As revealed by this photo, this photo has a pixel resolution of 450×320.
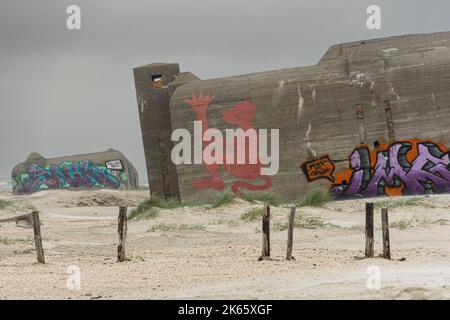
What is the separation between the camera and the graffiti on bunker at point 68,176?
45.3m

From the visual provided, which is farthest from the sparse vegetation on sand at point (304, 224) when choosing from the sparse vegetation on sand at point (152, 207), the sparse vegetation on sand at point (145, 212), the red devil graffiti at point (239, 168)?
the red devil graffiti at point (239, 168)

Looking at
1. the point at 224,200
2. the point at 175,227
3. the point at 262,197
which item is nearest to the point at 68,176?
the point at 262,197

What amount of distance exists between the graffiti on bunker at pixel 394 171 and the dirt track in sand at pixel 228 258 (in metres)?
0.93

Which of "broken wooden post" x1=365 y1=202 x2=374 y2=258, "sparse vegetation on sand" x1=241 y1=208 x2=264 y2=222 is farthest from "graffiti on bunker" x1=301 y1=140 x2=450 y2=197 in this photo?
"broken wooden post" x1=365 y1=202 x2=374 y2=258

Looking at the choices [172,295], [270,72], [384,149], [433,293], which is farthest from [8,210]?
[433,293]

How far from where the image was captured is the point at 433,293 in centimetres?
934

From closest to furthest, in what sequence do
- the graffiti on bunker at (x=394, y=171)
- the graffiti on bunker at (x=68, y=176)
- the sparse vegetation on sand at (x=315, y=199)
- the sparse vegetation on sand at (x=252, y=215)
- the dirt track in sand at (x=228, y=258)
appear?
the dirt track in sand at (x=228, y=258), the sparse vegetation on sand at (x=252, y=215), the sparse vegetation on sand at (x=315, y=199), the graffiti on bunker at (x=394, y=171), the graffiti on bunker at (x=68, y=176)

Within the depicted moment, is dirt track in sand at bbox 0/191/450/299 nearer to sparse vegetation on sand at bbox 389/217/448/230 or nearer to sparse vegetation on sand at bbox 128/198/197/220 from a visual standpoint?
sparse vegetation on sand at bbox 389/217/448/230

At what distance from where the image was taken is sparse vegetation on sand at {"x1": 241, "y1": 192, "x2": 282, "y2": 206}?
84.0 ft

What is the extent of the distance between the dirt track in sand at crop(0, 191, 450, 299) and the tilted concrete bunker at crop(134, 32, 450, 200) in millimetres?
1429

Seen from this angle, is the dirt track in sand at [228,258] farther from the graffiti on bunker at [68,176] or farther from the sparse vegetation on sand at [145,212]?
the graffiti on bunker at [68,176]

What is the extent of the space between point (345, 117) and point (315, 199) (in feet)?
8.90

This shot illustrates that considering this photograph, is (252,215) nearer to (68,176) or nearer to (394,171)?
(394,171)
